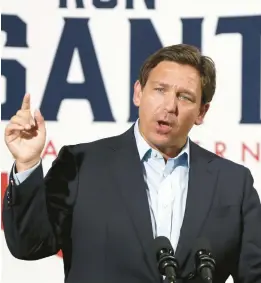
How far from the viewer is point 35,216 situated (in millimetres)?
1502

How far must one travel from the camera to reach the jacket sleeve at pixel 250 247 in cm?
163

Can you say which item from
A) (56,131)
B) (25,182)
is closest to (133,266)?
(25,182)

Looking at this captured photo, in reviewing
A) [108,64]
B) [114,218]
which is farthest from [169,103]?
[108,64]

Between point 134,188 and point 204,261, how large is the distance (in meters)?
0.30

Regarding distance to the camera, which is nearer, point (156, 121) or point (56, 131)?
point (156, 121)

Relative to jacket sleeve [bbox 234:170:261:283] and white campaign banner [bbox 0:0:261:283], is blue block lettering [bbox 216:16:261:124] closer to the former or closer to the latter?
white campaign banner [bbox 0:0:261:283]

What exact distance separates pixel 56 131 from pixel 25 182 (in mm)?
954

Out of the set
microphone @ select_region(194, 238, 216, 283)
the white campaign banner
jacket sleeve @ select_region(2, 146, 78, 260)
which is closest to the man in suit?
jacket sleeve @ select_region(2, 146, 78, 260)

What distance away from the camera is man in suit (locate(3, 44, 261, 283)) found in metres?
1.51

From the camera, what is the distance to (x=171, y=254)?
136 cm

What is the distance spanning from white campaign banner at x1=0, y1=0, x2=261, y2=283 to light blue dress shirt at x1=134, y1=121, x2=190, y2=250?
75 centimetres

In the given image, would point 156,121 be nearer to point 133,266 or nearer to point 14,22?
point 133,266

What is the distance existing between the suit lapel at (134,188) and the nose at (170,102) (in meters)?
0.13

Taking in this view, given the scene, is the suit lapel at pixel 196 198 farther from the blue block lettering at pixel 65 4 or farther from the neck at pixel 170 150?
the blue block lettering at pixel 65 4
